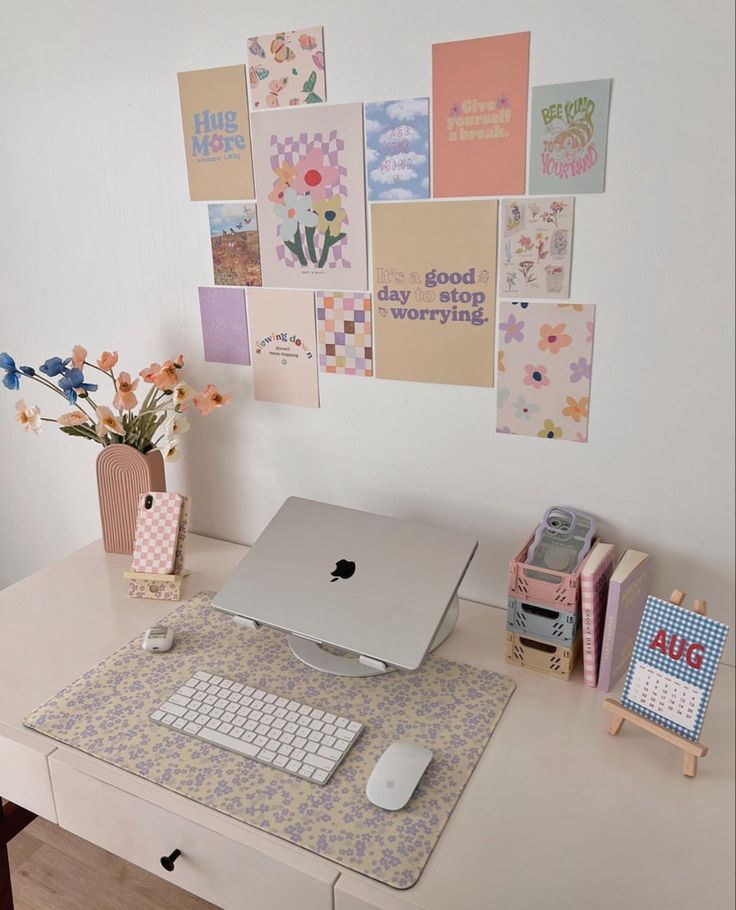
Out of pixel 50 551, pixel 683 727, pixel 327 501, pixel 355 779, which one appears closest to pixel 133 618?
pixel 327 501

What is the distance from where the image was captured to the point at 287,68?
1.41 metres

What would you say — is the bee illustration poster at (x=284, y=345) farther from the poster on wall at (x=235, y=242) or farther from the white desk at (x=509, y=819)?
the white desk at (x=509, y=819)

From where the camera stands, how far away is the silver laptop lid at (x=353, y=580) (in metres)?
1.28

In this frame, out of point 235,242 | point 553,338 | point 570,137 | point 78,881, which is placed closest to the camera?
point 570,137

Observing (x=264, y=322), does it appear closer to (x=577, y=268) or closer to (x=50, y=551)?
(x=577, y=268)

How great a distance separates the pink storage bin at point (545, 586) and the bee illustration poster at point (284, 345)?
543mm

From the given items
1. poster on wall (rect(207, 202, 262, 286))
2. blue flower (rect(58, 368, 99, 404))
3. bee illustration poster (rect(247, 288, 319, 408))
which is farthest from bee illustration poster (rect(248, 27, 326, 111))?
blue flower (rect(58, 368, 99, 404))

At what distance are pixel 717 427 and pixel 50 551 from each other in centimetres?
171

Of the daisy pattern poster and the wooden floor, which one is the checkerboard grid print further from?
the wooden floor

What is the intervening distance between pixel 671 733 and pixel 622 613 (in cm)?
19

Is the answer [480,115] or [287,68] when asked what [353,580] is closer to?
[480,115]

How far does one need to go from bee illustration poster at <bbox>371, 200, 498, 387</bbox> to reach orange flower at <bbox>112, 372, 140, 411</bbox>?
1.71 ft

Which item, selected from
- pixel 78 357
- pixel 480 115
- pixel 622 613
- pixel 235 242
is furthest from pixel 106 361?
pixel 622 613

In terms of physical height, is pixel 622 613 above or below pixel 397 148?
below
